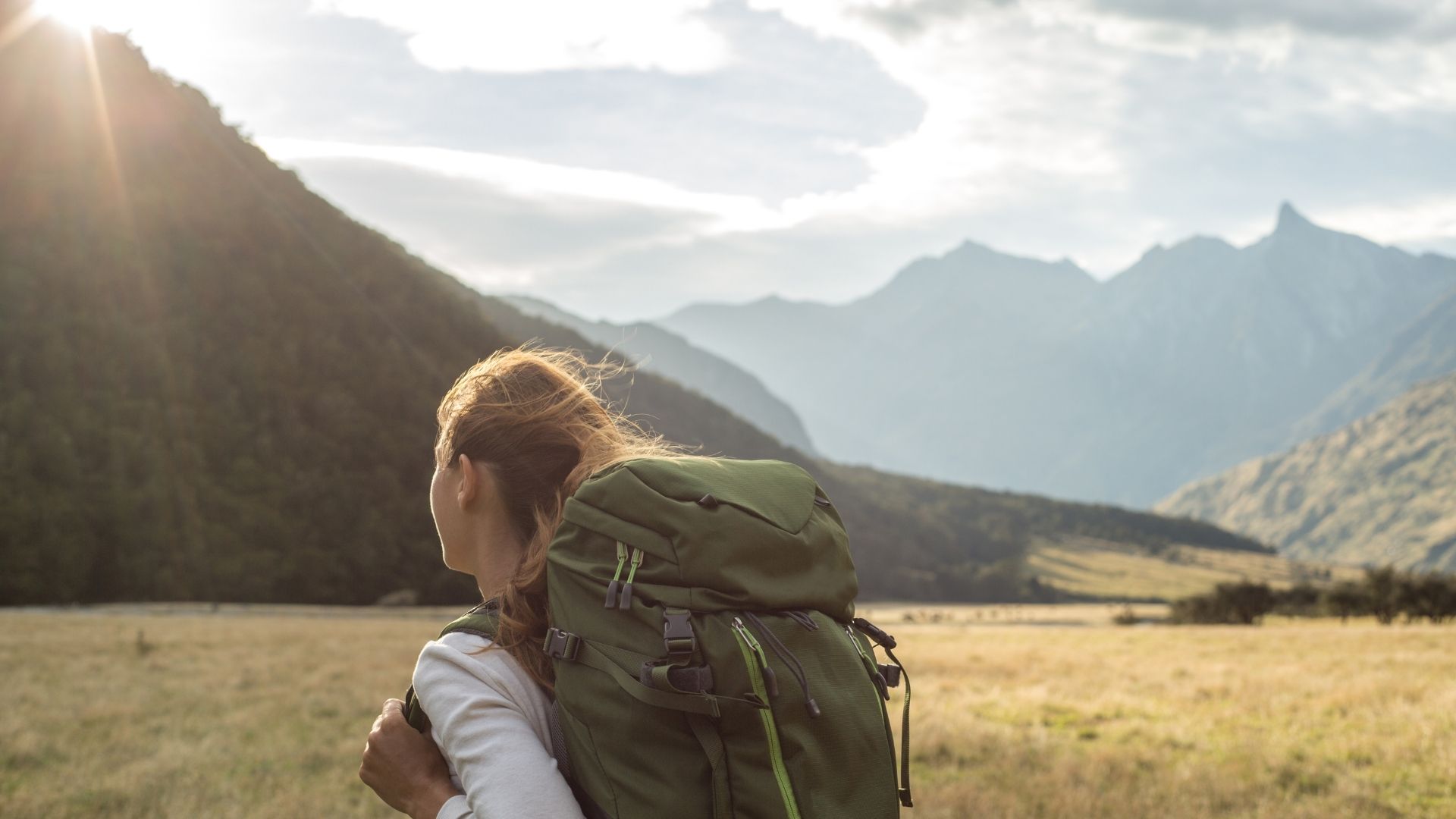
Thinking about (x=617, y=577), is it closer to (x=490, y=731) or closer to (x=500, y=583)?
(x=490, y=731)

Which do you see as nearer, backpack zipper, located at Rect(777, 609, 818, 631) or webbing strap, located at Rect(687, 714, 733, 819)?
webbing strap, located at Rect(687, 714, 733, 819)

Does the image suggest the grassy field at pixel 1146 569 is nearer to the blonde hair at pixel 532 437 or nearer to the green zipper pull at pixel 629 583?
the blonde hair at pixel 532 437

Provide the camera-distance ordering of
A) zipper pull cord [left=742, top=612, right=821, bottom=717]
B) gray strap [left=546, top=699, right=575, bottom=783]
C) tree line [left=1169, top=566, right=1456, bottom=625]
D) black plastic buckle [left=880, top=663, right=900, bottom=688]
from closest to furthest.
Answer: zipper pull cord [left=742, top=612, right=821, bottom=717]
gray strap [left=546, top=699, right=575, bottom=783]
black plastic buckle [left=880, top=663, right=900, bottom=688]
tree line [left=1169, top=566, right=1456, bottom=625]

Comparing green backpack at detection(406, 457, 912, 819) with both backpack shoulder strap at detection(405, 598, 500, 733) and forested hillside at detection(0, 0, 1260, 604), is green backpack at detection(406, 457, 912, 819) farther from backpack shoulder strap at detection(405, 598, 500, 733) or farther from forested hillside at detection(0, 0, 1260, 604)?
forested hillside at detection(0, 0, 1260, 604)

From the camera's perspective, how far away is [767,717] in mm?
2133

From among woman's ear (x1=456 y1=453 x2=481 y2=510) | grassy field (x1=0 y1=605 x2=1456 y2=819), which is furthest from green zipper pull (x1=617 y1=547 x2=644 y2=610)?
grassy field (x1=0 y1=605 x2=1456 y2=819)

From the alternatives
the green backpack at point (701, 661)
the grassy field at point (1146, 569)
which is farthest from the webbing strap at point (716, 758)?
the grassy field at point (1146, 569)

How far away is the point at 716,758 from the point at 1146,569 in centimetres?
17130

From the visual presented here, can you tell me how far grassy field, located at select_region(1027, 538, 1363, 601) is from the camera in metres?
134

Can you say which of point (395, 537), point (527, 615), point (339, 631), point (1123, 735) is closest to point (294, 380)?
point (395, 537)

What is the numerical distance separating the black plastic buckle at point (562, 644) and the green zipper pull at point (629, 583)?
0.46 ft

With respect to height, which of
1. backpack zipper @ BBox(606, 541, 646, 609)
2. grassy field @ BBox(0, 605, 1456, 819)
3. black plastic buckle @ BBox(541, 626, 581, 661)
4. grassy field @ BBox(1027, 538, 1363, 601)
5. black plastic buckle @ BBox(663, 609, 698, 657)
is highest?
backpack zipper @ BBox(606, 541, 646, 609)

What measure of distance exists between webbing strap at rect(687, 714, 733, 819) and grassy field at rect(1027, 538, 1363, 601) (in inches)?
5093

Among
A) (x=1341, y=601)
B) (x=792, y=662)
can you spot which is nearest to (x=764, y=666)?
(x=792, y=662)
